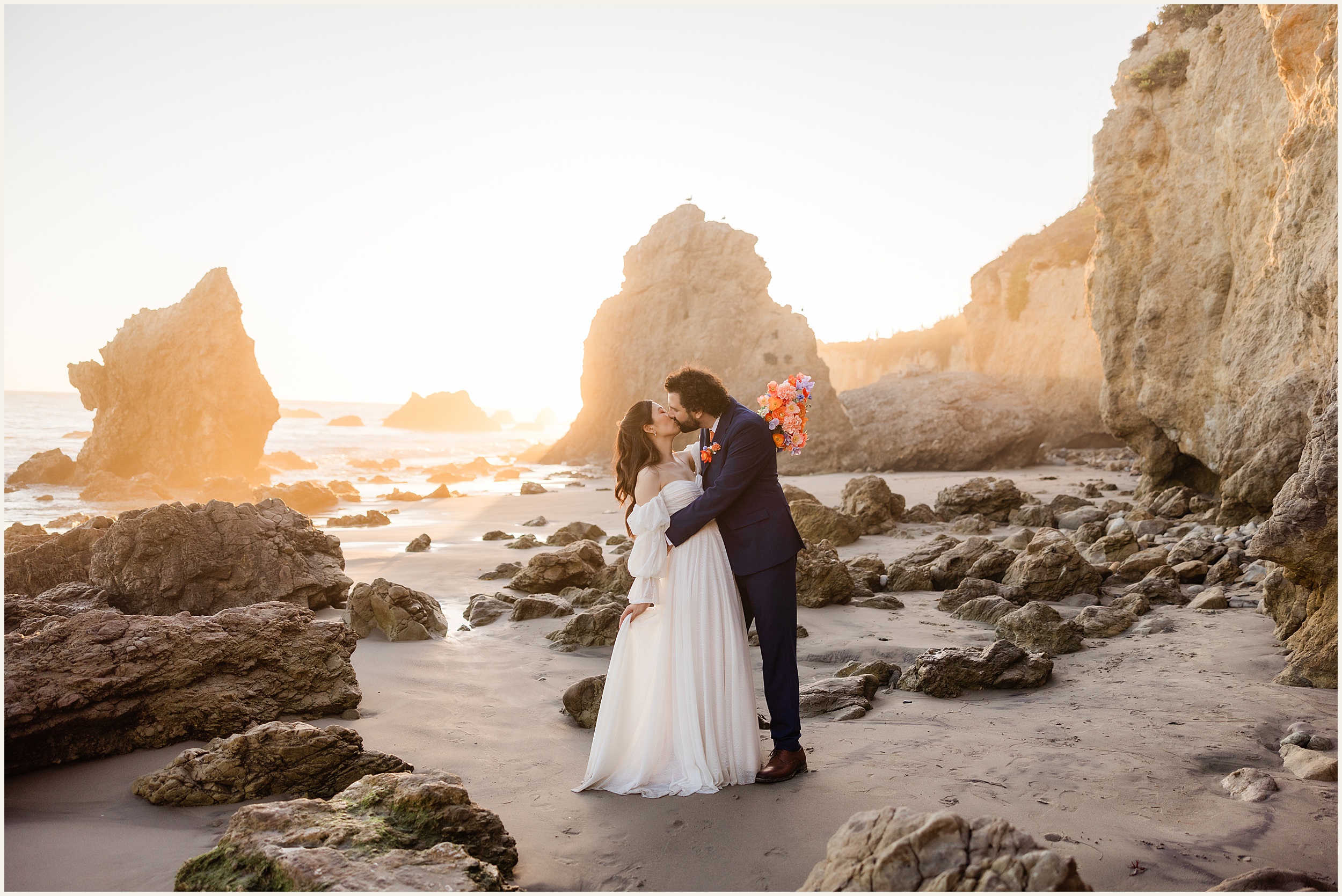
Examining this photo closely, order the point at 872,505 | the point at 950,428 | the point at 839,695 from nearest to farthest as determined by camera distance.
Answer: the point at 839,695 < the point at 872,505 < the point at 950,428

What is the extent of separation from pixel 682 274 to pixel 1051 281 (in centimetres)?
1509

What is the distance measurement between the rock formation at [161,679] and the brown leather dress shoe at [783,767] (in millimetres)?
2626

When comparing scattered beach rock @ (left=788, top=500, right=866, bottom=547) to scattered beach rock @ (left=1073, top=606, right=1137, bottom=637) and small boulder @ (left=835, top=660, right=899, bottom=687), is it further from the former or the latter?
small boulder @ (left=835, top=660, right=899, bottom=687)

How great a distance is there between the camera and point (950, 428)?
2570 cm

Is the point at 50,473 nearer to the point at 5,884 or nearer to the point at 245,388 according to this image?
the point at 245,388

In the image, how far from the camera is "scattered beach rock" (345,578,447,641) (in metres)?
6.71

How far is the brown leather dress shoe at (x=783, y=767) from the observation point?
12.7 feet

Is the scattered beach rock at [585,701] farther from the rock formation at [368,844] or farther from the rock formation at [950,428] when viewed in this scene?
the rock formation at [950,428]

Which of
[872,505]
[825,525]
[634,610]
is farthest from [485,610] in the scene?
[872,505]

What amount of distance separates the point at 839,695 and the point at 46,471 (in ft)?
89.8

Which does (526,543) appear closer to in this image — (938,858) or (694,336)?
(938,858)

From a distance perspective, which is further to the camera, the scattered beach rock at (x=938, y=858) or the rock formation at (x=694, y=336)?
the rock formation at (x=694, y=336)

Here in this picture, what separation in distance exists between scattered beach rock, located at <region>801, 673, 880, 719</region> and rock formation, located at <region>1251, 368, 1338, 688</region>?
2409 mm

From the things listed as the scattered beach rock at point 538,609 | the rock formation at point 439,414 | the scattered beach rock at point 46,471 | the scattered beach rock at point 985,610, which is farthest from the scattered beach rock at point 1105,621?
the rock formation at point 439,414
